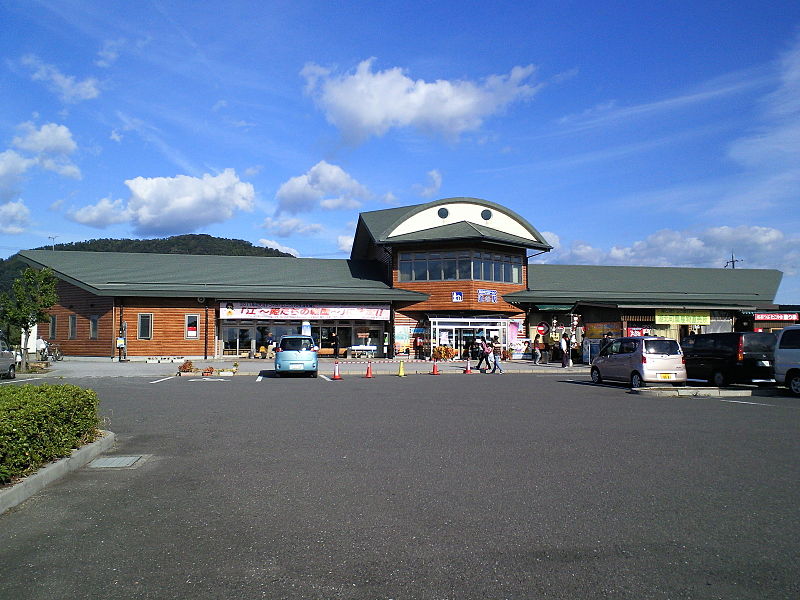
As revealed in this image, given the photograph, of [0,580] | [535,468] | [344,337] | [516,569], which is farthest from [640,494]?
[344,337]

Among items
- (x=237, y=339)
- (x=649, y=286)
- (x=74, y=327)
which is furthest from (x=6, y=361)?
(x=649, y=286)

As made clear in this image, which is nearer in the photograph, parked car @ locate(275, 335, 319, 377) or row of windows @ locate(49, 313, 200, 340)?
parked car @ locate(275, 335, 319, 377)

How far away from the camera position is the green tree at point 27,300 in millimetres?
25453

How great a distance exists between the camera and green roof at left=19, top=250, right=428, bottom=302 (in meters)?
34.7

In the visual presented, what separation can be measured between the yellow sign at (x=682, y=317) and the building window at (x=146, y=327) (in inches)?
1101

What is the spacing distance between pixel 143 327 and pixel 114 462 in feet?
93.0

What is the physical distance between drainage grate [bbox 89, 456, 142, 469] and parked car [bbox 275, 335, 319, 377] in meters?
14.8

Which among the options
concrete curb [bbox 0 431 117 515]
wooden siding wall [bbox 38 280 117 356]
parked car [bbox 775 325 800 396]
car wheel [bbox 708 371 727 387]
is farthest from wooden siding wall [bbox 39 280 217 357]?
parked car [bbox 775 325 800 396]

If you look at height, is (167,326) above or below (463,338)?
above

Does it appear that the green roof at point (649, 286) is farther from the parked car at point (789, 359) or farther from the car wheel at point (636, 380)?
the parked car at point (789, 359)

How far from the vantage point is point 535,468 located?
7512 millimetres

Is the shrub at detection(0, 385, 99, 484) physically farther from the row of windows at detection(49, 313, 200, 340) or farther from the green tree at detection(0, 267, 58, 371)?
the row of windows at detection(49, 313, 200, 340)

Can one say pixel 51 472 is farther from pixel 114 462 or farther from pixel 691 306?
pixel 691 306

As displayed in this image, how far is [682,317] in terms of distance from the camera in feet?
120
